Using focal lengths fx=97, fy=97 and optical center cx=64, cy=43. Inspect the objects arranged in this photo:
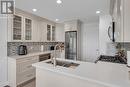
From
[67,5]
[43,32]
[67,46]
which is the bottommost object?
[67,46]

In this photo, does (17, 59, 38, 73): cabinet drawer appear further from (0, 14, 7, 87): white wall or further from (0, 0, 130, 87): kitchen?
(0, 14, 7, 87): white wall

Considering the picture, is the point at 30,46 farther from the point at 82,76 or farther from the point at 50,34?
the point at 82,76

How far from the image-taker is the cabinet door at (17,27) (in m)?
3.15

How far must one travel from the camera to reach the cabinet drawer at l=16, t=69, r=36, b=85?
286 cm

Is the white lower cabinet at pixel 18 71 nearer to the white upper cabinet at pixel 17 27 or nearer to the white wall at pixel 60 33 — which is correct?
the white upper cabinet at pixel 17 27

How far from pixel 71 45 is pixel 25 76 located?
8.26 ft

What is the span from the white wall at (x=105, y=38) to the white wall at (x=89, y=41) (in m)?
1.35

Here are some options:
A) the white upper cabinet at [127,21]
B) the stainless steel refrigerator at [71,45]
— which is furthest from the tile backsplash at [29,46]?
the white upper cabinet at [127,21]

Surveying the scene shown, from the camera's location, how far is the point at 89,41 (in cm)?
514

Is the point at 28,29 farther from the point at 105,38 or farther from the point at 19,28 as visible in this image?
the point at 105,38

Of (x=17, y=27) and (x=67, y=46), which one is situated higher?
(x=17, y=27)

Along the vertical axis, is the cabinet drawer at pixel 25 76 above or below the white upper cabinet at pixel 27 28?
below

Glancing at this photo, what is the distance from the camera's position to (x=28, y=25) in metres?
3.66

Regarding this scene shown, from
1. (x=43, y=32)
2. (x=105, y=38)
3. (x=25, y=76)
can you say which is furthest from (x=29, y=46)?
(x=105, y=38)
